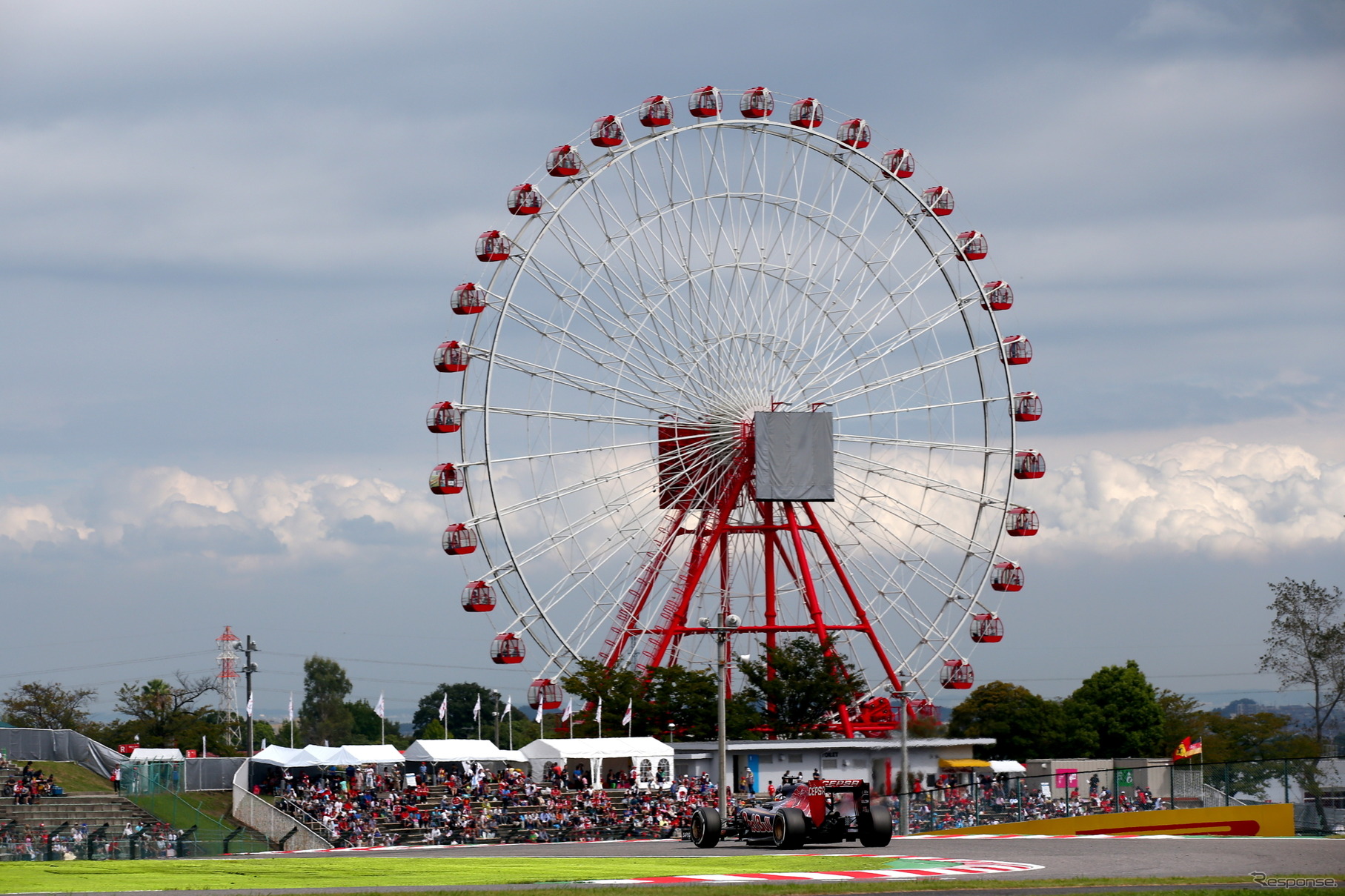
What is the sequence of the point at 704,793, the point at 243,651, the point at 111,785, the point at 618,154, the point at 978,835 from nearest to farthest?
the point at 978,835
the point at 111,785
the point at 704,793
the point at 618,154
the point at 243,651

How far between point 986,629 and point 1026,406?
375 inches

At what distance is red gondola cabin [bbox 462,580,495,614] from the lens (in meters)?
54.7

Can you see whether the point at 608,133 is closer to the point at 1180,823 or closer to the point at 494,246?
the point at 494,246

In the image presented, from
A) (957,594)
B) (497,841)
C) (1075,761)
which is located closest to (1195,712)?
(1075,761)

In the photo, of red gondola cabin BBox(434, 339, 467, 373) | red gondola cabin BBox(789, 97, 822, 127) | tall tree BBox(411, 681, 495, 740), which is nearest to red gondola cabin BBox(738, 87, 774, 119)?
red gondola cabin BBox(789, 97, 822, 127)

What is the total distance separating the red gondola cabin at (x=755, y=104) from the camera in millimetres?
61719

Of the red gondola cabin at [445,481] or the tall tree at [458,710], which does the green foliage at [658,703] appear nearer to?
the red gondola cabin at [445,481]

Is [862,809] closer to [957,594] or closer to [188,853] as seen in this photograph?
[188,853]

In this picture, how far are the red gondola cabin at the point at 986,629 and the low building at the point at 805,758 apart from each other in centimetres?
585

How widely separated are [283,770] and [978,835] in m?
24.3

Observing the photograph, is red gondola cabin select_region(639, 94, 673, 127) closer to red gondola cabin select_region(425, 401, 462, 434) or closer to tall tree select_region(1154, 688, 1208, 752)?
red gondola cabin select_region(425, 401, 462, 434)

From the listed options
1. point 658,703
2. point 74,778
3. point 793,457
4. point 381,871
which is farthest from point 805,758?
point 381,871

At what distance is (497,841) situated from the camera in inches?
1820
